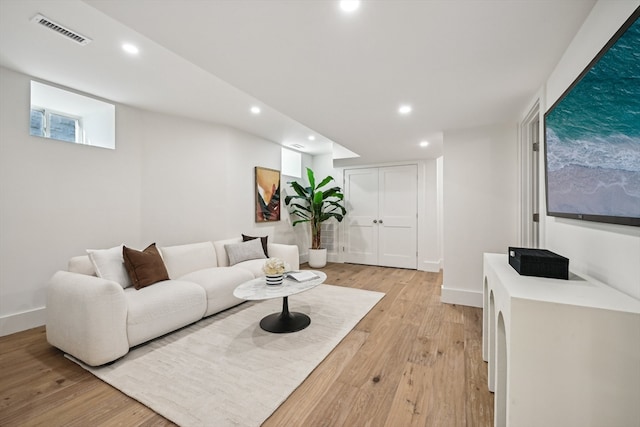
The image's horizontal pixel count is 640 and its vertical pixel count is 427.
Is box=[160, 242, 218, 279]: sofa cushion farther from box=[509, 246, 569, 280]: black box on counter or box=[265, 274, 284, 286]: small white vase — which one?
box=[509, 246, 569, 280]: black box on counter

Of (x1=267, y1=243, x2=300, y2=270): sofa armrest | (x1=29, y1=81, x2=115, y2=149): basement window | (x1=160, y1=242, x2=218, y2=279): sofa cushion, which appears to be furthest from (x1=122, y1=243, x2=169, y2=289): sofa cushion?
(x1=267, y1=243, x2=300, y2=270): sofa armrest

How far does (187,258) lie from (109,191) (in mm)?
1189

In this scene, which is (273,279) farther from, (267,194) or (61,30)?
(267,194)

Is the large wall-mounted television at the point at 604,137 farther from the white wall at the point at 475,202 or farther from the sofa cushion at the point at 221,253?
the sofa cushion at the point at 221,253

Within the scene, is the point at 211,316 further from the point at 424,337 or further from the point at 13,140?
the point at 13,140

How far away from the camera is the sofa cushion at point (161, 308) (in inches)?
85.7

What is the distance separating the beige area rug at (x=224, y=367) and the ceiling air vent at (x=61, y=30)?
8.03 feet

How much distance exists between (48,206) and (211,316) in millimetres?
1983

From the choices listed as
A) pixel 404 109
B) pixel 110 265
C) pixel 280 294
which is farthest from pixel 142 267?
pixel 404 109

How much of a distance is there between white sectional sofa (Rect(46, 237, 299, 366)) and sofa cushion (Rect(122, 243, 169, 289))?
63 millimetres

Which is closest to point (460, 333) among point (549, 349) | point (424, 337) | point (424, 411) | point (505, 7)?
point (424, 337)

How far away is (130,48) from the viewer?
2.11 meters

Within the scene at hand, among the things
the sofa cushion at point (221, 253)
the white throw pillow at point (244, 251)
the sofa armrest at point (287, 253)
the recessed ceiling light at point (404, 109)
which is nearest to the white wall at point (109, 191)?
the sofa cushion at point (221, 253)

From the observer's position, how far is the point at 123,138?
3.24m
